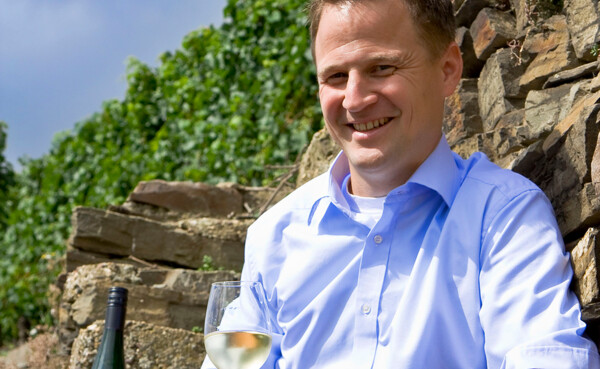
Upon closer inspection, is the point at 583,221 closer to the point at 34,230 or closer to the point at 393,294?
the point at 393,294

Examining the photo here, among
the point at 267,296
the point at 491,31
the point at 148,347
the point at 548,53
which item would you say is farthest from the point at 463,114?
the point at 148,347

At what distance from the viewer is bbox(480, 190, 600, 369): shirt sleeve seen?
1.54 metres

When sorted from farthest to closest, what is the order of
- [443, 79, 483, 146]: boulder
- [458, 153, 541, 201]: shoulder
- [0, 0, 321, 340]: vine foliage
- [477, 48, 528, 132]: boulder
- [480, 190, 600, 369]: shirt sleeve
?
[0, 0, 321, 340]: vine foliage → [443, 79, 483, 146]: boulder → [477, 48, 528, 132]: boulder → [458, 153, 541, 201]: shoulder → [480, 190, 600, 369]: shirt sleeve

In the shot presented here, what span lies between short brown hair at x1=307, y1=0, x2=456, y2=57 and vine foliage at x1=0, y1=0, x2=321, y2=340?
301cm

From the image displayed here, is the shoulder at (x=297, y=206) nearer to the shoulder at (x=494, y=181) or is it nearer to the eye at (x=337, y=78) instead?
the eye at (x=337, y=78)

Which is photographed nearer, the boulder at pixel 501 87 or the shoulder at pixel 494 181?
the shoulder at pixel 494 181

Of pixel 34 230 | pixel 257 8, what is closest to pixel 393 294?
pixel 257 8

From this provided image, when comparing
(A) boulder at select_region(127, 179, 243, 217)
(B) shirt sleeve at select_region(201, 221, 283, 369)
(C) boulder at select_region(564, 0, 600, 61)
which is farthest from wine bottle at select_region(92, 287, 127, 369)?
(A) boulder at select_region(127, 179, 243, 217)

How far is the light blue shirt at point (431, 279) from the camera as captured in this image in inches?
63.8

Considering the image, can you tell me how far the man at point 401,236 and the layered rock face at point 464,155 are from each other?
144 millimetres

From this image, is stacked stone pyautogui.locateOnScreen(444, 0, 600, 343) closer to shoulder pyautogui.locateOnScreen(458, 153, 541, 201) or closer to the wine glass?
shoulder pyautogui.locateOnScreen(458, 153, 541, 201)

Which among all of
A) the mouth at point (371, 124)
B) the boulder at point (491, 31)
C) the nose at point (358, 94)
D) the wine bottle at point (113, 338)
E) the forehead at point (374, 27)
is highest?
the boulder at point (491, 31)

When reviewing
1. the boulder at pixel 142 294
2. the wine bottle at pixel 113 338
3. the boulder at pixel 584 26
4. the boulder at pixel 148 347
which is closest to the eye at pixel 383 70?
the boulder at pixel 584 26

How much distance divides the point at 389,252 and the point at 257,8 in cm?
453
